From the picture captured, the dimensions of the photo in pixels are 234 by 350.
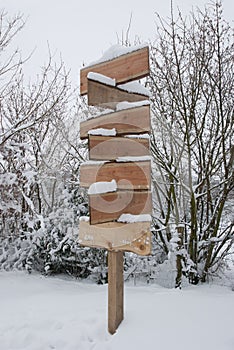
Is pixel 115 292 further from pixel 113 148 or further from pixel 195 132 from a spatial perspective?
pixel 195 132

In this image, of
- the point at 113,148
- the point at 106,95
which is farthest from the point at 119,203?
the point at 106,95

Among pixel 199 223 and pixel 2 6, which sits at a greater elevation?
pixel 2 6

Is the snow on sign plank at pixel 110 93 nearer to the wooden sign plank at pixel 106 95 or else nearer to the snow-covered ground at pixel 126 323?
the wooden sign plank at pixel 106 95

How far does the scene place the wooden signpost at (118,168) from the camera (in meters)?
2.35

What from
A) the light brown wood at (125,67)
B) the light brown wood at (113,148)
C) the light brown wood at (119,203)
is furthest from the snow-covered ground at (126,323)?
the light brown wood at (125,67)

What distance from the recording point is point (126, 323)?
245 cm

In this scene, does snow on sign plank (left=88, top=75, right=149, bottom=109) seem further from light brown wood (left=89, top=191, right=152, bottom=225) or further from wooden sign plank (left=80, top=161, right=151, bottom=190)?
light brown wood (left=89, top=191, right=152, bottom=225)

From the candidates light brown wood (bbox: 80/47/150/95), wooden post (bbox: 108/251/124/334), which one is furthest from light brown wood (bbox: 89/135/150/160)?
wooden post (bbox: 108/251/124/334)

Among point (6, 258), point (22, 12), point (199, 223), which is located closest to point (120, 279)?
point (199, 223)

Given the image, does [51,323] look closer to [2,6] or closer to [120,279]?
[120,279]

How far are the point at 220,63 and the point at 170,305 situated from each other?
9.91 ft

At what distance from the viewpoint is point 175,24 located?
445 cm

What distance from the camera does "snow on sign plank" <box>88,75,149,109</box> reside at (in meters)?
2.47

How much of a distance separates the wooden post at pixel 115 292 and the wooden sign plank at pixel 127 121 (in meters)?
0.86
